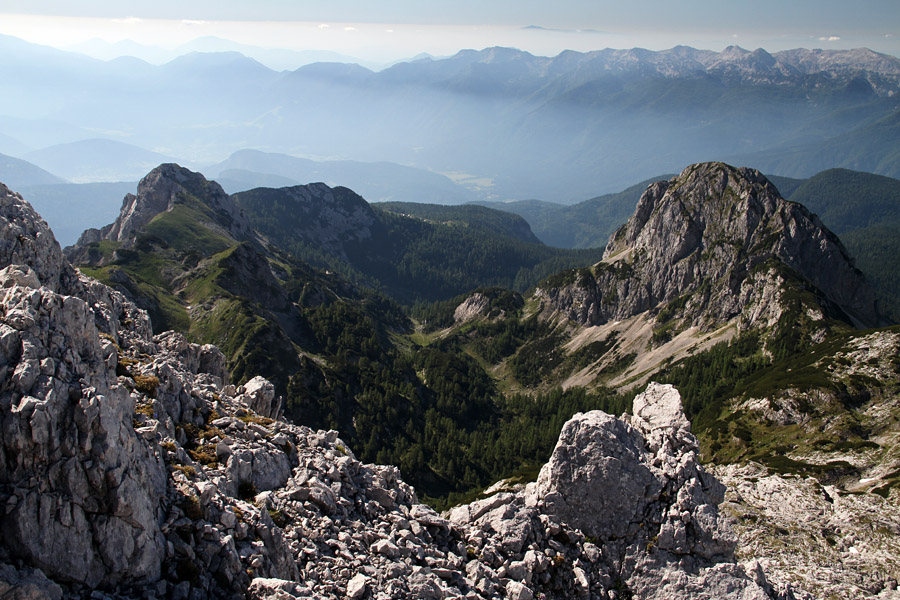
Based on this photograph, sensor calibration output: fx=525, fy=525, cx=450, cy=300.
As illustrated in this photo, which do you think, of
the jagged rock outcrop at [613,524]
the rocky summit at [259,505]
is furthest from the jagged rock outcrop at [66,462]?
the jagged rock outcrop at [613,524]

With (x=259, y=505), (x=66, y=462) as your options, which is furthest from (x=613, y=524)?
(x=66, y=462)

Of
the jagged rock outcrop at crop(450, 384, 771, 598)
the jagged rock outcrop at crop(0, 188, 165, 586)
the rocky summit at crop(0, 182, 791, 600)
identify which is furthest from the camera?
the jagged rock outcrop at crop(450, 384, 771, 598)

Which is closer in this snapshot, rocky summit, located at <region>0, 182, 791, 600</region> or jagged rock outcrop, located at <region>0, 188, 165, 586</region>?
jagged rock outcrop, located at <region>0, 188, 165, 586</region>

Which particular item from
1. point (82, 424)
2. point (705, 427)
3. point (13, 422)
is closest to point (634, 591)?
point (82, 424)

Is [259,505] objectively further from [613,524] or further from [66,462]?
[613,524]

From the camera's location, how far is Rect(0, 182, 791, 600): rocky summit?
69.0 ft

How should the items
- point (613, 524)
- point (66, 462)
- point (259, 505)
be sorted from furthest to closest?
1. point (613, 524)
2. point (259, 505)
3. point (66, 462)

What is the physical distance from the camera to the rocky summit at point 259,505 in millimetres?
21031

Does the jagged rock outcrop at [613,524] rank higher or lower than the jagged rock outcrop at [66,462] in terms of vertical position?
lower

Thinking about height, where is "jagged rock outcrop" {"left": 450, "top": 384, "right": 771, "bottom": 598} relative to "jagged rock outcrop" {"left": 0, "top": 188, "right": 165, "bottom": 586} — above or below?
below

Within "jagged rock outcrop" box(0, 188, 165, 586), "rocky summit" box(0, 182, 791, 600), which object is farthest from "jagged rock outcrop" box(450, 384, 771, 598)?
"jagged rock outcrop" box(0, 188, 165, 586)

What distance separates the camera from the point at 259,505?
2853 centimetres

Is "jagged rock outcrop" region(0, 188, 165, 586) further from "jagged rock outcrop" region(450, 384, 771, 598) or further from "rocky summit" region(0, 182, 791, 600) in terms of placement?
"jagged rock outcrop" region(450, 384, 771, 598)

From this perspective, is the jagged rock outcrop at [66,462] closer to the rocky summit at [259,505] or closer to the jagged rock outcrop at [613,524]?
the rocky summit at [259,505]
